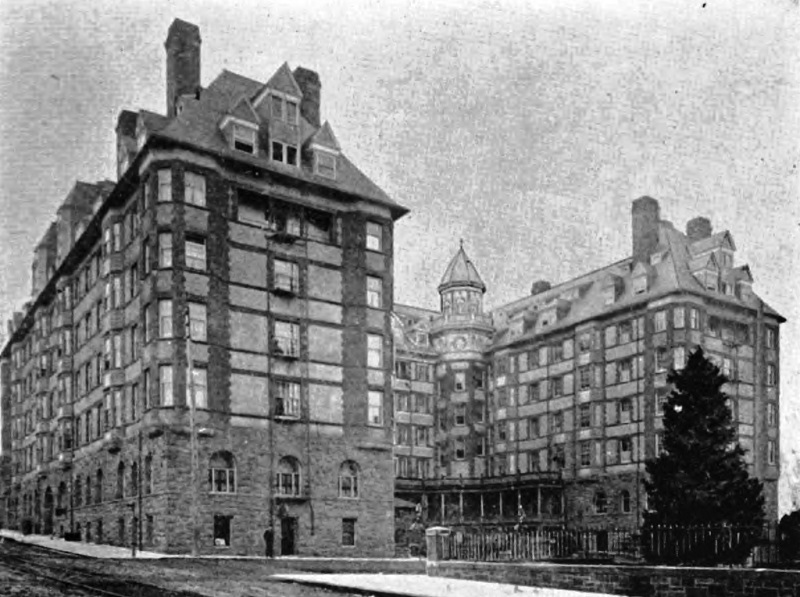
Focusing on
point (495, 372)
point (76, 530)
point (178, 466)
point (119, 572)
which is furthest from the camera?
point (495, 372)

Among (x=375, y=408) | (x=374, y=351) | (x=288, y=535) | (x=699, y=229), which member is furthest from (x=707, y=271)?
(x=288, y=535)

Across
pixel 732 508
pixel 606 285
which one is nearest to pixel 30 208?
pixel 732 508

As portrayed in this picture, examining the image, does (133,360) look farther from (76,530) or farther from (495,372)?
(495,372)

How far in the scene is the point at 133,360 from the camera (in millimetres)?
48219

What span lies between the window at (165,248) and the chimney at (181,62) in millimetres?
7917

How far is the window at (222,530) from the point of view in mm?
44469

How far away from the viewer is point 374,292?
52125 mm

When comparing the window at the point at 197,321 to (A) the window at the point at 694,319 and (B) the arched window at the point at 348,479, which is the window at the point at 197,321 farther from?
(A) the window at the point at 694,319

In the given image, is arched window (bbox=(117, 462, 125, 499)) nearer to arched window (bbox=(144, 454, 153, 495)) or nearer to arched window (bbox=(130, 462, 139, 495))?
arched window (bbox=(130, 462, 139, 495))

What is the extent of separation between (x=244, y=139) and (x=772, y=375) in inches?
1610

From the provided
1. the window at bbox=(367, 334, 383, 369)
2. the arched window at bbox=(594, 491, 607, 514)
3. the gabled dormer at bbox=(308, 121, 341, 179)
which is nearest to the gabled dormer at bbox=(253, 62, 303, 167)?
the gabled dormer at bbox=(308, 121, 341, 179)

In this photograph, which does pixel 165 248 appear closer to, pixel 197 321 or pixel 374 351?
pixel 197 321

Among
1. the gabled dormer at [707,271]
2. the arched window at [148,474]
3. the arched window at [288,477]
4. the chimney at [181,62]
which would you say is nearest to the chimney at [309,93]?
the chimney at [181,62]

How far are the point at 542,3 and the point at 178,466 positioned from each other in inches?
1191
